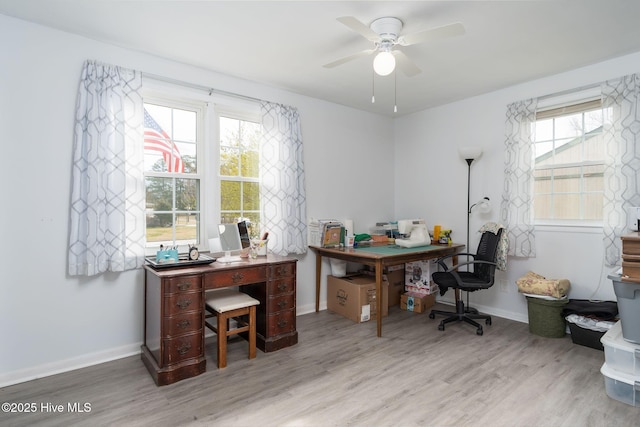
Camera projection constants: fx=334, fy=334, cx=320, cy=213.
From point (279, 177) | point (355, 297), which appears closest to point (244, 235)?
point (279, 177)

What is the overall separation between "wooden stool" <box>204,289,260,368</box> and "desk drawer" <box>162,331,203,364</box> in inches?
6.4

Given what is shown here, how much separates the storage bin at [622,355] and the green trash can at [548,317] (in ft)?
2.76

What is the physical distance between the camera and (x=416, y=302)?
3.94 meters

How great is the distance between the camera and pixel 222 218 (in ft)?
10.9

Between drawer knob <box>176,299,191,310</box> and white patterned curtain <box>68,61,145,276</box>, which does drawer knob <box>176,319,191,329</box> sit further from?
white patterned curtain <box>68,61,145,276</box>

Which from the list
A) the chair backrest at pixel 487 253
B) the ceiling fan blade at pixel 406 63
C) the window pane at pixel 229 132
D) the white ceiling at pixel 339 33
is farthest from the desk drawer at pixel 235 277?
the chair backrest at pixel 487 253

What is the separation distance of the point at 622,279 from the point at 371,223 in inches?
109

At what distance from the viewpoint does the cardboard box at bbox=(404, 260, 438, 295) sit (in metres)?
4.04

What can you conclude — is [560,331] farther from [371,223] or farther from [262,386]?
[262,386]

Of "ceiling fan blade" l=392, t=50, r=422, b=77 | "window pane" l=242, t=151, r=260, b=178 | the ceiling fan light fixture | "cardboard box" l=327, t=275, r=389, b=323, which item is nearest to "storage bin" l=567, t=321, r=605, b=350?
"cardboard box" l=327, t=275, r=389, b=323

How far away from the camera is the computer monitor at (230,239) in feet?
9.62

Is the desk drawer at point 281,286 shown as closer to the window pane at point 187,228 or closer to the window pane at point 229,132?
the window pane at point 187,228

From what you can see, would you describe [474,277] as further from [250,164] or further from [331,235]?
[250,164]

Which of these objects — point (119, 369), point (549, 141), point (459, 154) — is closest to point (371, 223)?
point (459, 154)
